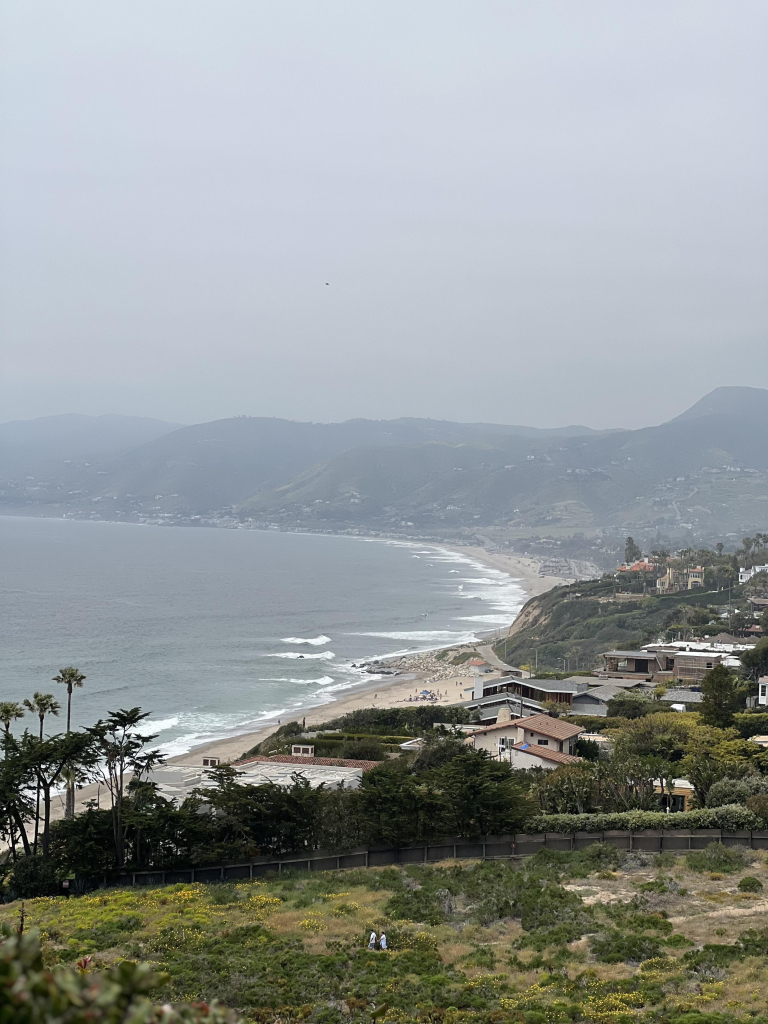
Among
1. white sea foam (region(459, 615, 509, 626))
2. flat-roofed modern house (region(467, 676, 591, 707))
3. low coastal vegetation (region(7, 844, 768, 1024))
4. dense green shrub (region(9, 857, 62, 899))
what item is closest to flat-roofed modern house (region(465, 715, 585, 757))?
flat-roofed modern house (region(467, 676, 591, 707))

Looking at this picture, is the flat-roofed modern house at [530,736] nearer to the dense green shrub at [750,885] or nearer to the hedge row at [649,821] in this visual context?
the hedge row at [649,821]

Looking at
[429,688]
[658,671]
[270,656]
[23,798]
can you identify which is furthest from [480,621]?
A: [23,798]

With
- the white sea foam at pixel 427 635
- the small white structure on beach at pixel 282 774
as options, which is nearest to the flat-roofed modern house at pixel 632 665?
the small white structure on beach at pixel 282 774

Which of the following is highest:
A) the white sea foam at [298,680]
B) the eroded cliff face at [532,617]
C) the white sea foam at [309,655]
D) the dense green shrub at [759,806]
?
the dense green shrub at [759,806]

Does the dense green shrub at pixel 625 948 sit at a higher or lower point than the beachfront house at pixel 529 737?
higher

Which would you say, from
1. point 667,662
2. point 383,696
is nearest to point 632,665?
point 667,662

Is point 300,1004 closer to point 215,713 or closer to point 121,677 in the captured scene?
point 215,713

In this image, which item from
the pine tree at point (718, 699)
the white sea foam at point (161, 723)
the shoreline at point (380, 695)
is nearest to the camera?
the pine tree at point (718, 699)
